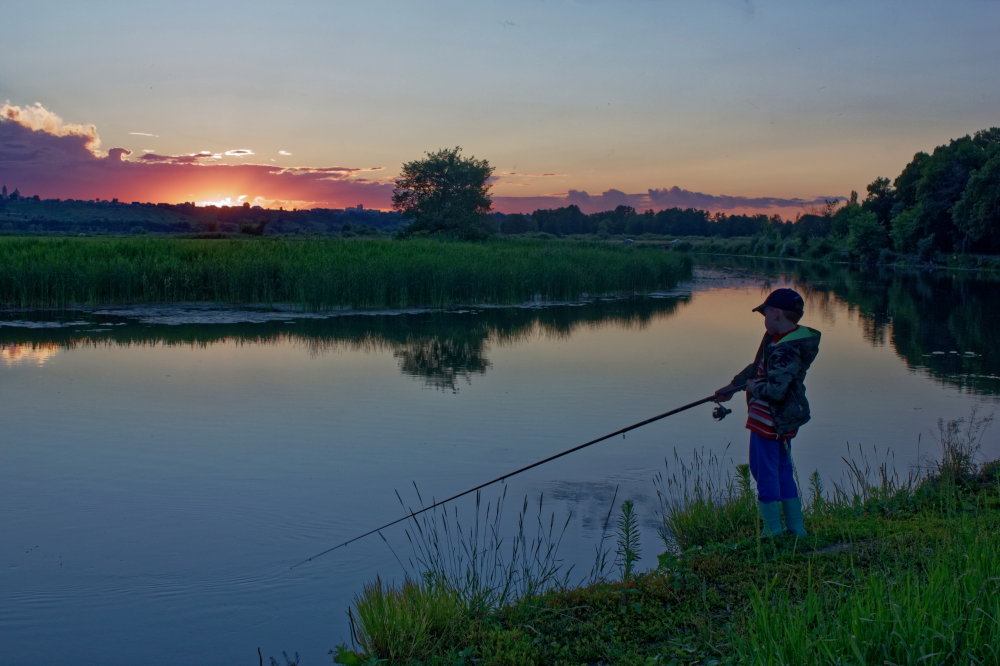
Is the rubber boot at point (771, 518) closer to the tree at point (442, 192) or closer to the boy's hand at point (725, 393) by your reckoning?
the boy's hand at point (725, 393)

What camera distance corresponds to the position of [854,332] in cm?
1906

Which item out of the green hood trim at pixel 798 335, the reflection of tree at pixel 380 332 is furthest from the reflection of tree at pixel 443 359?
the green hood trim at pixel 798 335

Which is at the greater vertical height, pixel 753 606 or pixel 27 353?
pixel 753 606

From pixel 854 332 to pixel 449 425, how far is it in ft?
42.3

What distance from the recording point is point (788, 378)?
4750 mm

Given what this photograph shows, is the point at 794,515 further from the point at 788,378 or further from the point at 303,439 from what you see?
the point at 303,439

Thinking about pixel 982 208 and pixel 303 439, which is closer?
pixel 303 439

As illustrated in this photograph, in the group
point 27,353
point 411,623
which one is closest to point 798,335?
point 411,623

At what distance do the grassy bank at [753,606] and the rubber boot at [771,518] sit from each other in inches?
3.0

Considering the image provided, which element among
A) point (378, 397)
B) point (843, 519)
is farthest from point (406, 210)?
point (843, 519)

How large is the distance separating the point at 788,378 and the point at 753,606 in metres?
1.62

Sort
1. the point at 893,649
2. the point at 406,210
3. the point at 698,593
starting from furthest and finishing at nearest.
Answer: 1. the point at 406,210
2. the point at 698,593
3. the point at 893,649

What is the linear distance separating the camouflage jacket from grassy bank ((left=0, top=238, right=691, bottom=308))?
17.2 m

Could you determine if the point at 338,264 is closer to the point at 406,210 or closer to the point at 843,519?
the point at 843,519
